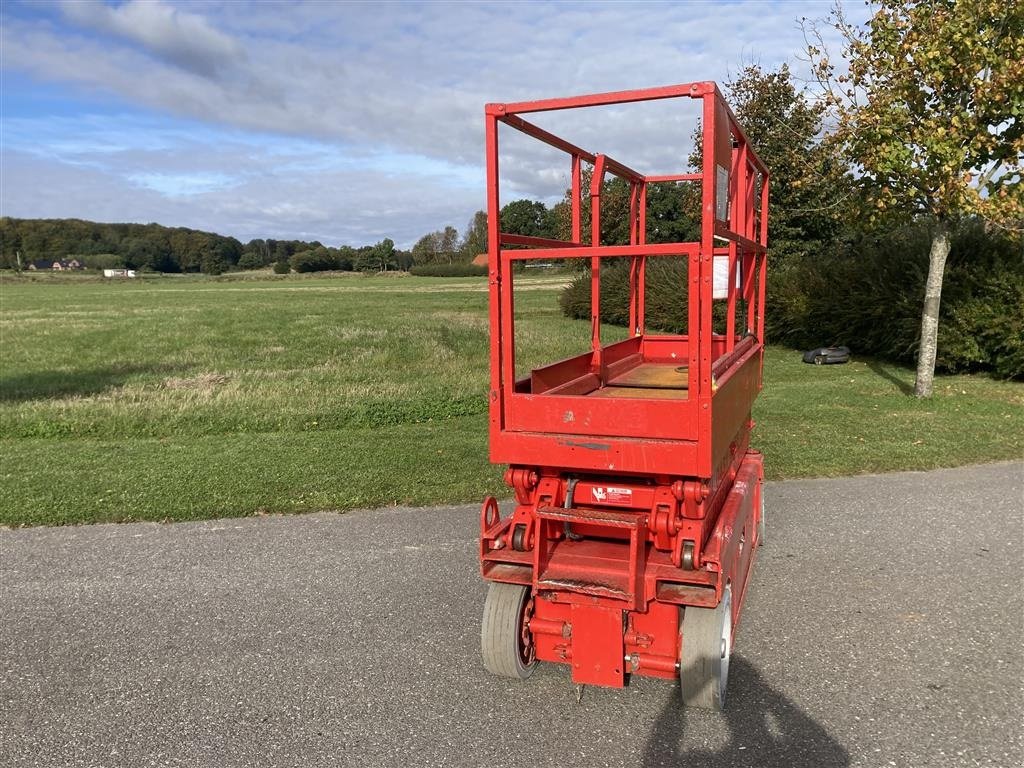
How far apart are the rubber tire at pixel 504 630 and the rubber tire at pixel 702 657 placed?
2.52 ft

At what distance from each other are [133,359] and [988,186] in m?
17.3

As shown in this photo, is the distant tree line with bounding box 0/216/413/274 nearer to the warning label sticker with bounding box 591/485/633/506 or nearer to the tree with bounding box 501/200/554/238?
the tree with bounding box 501/200/554/238

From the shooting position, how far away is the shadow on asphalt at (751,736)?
311 centimetres

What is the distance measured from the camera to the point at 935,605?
4473 mm

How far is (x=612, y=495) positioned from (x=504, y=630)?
2.72 ft

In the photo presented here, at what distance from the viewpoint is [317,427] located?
9875 mm

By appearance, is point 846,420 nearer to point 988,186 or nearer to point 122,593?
point 988,186

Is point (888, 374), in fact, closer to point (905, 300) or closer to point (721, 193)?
point (905, 300)

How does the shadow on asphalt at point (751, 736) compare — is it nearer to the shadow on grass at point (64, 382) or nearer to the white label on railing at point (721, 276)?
the white label on railing at point (721, 276)

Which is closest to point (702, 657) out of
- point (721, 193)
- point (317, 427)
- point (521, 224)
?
point (721, 193)

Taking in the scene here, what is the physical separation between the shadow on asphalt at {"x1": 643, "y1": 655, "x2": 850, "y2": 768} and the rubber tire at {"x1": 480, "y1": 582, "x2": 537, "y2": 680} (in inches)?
28.4

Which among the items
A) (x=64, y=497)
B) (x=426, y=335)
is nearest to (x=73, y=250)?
(x=426, y=335)

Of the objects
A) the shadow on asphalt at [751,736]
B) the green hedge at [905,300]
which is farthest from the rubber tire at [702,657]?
the green hedge at [905,300]

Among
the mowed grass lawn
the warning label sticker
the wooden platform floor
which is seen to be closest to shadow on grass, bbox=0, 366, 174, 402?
the mowed grass lawn
